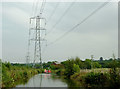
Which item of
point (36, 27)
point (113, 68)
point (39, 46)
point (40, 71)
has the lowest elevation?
point (40, 71)

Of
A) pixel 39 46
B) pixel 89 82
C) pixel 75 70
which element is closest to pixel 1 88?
pixel 89 82

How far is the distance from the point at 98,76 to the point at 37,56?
105ft

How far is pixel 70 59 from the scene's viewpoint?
35.2 meters

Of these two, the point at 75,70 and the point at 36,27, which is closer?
the point at 75,70

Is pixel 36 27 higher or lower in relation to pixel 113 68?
higher

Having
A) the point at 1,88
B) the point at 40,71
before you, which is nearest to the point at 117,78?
the point at 1,88

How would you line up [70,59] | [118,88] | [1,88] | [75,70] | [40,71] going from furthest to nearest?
[40,71] < [70,59] < [75,70] < [1,88] < [118,88]

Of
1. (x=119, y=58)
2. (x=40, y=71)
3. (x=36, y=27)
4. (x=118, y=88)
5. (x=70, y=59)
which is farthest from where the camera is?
(x=40, y=71)

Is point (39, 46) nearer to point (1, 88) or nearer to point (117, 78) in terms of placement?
point (1, 88)

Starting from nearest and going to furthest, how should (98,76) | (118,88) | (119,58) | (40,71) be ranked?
1. (118,88)
2. (119,58)
3. (98,76)
4. (40,71)

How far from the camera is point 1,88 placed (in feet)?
51.8

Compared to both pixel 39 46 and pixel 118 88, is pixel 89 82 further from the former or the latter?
pixel 39 46

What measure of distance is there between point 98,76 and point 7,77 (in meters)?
8.73

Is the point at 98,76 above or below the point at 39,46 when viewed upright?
below
